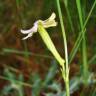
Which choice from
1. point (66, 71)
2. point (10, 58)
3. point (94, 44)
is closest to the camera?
point (66, 71)

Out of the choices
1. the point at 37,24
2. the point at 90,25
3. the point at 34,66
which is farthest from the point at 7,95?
the point at 37,24

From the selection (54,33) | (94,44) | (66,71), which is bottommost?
(66,71)

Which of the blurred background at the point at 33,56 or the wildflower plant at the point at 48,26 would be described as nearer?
the wildflower plant at the point at 48,26

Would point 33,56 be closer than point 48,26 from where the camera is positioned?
No

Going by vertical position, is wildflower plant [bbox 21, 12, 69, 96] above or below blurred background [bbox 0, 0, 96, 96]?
below

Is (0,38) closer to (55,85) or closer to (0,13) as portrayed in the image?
(0,13)

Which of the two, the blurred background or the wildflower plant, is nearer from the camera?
the wildflower plant

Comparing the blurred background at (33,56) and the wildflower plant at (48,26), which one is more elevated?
the blurred background at (33,56)

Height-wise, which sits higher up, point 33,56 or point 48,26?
point 33,56
